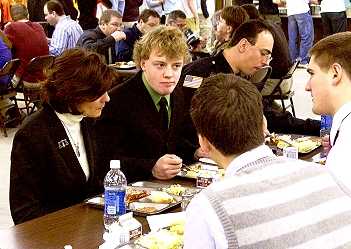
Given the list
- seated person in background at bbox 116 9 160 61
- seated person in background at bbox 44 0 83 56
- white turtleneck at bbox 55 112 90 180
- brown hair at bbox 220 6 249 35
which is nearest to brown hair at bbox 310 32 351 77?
white turtleneck at bbox 55 112 90 180

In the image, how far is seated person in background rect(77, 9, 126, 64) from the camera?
781cm

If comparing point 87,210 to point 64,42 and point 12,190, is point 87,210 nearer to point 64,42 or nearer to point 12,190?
point 12,190

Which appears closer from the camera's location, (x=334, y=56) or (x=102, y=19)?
(x=334, y=56)

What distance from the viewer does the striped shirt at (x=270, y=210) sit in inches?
62.2

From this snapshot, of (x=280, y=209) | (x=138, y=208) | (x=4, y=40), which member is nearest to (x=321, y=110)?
(x=138, y=208)

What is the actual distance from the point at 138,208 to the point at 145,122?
84 centimetres

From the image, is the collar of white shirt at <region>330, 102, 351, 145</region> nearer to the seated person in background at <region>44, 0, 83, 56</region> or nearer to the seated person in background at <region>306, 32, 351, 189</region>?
the seated person in background at <region>306, 32, 351, 189</region>

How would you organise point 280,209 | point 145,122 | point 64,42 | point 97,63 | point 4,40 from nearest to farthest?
point 280,209, point 97,63, point 145,122, point 4,40, point 64,42

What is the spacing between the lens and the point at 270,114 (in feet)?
14.6

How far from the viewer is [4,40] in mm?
7719

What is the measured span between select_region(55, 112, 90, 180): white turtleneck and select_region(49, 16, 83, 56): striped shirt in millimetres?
5714

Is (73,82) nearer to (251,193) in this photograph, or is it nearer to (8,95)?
(251,193)

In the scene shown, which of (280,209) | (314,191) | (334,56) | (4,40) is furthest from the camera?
(4,40)

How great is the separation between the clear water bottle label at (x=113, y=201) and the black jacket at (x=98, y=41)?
17.0 feet
